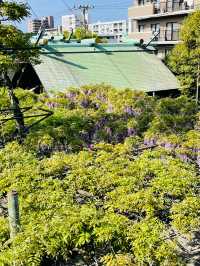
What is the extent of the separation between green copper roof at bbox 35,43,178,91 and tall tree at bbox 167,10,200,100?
0.60 metres

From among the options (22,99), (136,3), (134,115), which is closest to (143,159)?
(134,115)

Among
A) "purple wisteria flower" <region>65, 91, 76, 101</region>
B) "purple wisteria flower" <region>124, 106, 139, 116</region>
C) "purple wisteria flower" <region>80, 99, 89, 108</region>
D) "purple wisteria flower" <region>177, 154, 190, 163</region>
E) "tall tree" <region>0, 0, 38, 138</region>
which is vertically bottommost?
"purple wisteria flower" <region>177, 154, 190, 163</region>

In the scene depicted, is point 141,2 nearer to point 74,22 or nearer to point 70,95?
point 70,95

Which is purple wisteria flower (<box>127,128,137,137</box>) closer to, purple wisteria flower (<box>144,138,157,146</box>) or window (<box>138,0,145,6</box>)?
purple wisteria flower (<box>144,138,157,146</box>)

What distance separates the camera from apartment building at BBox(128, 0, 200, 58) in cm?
2455

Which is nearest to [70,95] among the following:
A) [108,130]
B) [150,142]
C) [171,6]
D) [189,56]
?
[108,130]

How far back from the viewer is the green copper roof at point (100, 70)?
14.4 meters

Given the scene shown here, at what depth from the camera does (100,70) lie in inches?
623

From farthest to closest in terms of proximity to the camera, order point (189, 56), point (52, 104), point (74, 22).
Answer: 1. point (74, 22)
2. point (189, 56)
3. point (52, 104)

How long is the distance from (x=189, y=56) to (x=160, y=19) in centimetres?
1188

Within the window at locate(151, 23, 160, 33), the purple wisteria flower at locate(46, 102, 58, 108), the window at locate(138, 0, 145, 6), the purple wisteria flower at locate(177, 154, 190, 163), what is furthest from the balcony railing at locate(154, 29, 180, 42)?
the purple wisteria flower at locate(177, 154, 190, 163)

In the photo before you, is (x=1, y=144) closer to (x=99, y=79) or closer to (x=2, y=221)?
(x=2, y=221)

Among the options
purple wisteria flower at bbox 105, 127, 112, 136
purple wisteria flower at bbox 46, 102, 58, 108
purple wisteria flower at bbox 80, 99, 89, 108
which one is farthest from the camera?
purple wisteria flower at bbox 80, 99, 89, 108

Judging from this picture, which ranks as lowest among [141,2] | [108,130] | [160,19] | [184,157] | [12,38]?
[184,157]
